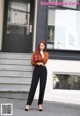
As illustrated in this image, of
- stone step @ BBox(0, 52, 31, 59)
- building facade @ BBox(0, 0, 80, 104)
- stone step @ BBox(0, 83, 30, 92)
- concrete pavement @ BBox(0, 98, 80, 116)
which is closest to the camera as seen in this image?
concrete pavement @ BBox(0, 98, 80, 116)

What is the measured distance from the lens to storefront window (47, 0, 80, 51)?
12.5 metres

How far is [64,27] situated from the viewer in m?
12.5

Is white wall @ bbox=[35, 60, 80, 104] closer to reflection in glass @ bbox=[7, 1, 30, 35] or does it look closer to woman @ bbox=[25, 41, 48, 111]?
woman @ bbox=[25, 41, 48, 111]

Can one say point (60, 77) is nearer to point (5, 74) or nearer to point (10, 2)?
point (5, 74)

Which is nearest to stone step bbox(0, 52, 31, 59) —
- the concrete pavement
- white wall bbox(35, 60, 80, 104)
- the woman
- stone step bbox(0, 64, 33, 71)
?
stone step bbox(0, 64, 33, 71)

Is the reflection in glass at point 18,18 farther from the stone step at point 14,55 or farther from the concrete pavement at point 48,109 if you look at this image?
the concrete pavement at point 48,109

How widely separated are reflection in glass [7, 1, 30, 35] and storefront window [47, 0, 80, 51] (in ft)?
6.93

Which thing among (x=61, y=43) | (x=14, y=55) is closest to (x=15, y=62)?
(x=14, y=55)

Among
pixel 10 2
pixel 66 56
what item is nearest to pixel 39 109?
pixel 66 56

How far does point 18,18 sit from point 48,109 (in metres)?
4.81

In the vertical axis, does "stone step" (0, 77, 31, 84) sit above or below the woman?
below

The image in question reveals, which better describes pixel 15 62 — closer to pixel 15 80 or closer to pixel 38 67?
pixel 15 80

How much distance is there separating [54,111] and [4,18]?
518 cm

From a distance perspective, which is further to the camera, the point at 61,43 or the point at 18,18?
the point at 18,18
